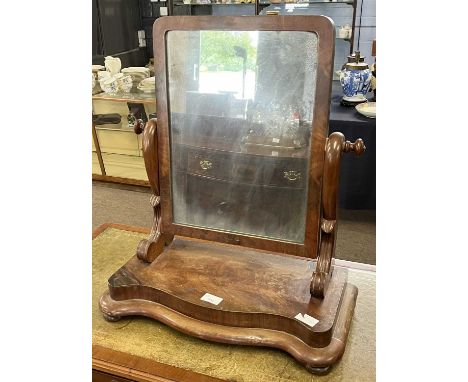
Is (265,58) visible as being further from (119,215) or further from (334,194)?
(119,215)

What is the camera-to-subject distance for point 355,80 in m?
2.11

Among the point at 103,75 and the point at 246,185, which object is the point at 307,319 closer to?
the point at 246,185

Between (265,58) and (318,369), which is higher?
(265,58)

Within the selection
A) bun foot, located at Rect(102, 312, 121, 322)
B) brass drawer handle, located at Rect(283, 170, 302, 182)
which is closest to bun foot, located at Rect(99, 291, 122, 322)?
bun foot, located at Rect(102, 312, 121, 322)

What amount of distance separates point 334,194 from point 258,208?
0.17 meters

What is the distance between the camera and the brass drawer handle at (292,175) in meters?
0.88

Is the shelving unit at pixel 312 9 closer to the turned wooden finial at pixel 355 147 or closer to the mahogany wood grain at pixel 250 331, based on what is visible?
the turned wooden finial at pixel 355 147

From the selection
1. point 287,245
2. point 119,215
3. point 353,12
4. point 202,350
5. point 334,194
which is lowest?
point 119,215

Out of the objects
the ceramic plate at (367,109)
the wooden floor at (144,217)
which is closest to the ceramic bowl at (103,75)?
the wooden floor at (144,217)

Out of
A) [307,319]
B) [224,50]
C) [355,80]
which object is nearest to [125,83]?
[355,80]

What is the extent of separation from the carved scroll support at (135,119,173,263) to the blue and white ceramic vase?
1408 millimetres
